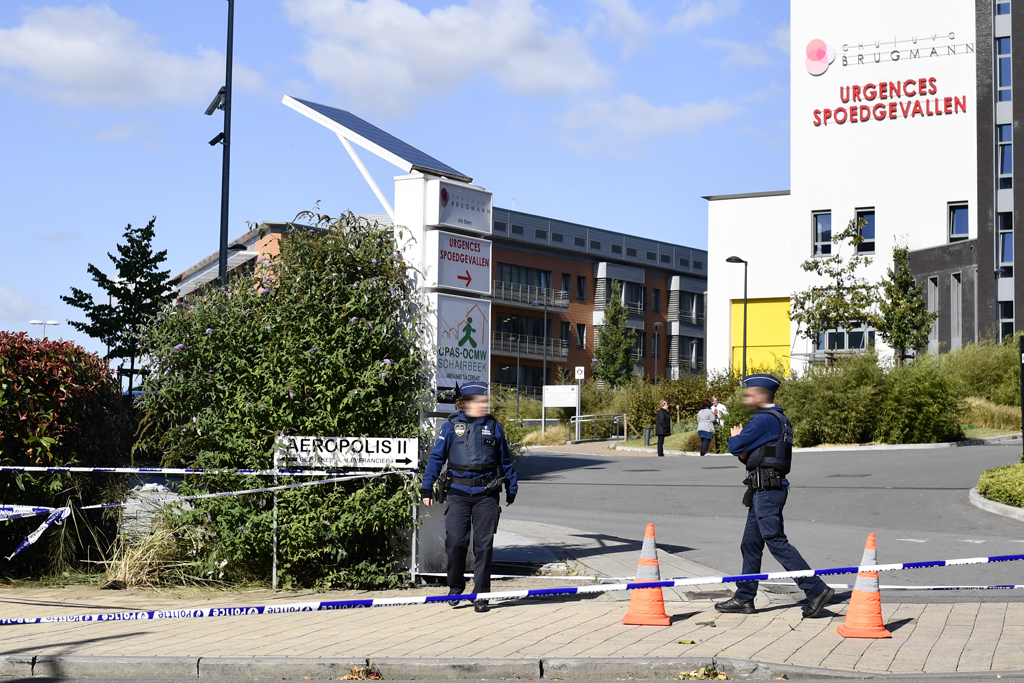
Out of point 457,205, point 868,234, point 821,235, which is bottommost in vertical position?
point 457,205

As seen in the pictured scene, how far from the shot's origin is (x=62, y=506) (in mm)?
10023

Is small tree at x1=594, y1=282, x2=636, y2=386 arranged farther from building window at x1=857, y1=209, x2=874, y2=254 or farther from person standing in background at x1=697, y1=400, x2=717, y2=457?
person standing in background at x1=697, y1=400, x2=717, y2=457

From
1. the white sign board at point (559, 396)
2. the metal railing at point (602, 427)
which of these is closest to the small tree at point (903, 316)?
the metal railing at point (602, 427)

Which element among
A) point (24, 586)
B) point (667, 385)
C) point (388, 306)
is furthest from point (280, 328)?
point (667, 385)

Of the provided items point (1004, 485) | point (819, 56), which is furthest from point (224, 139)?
point (819, 56)

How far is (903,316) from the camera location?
131ft

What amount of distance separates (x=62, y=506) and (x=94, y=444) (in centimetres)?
66

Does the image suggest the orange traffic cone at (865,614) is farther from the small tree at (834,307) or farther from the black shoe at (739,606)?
the small tree at (834,307)

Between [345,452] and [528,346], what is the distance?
201ft

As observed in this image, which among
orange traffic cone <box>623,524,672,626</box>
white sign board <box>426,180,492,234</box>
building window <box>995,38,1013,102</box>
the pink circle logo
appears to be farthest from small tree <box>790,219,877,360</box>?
orange traffic cone <box>623,524,672,626</box>

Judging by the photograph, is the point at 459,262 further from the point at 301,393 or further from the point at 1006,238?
the point at 1006,238

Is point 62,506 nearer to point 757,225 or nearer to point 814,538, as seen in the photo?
point 814,538

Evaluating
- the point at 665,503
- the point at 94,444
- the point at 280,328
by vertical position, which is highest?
the point at 280,328

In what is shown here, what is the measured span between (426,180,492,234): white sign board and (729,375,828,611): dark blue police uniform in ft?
10.9
